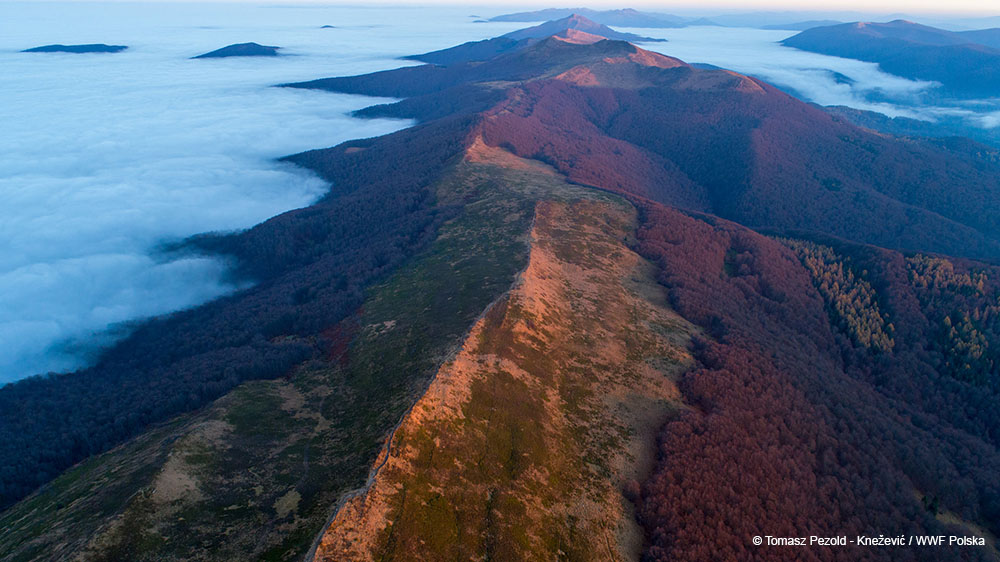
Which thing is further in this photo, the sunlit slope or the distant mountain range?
the distant mountain range

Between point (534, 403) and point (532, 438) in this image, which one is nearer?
point (532, 438)

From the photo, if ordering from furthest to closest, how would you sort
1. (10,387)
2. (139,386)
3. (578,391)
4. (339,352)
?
(10,387), (139,386), (339,352), (578,391)

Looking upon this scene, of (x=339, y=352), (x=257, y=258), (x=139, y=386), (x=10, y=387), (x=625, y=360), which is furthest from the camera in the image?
(x=257, y=258)

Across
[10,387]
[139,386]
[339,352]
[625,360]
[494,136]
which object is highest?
[494,136]

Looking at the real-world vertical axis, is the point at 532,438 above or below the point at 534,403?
below

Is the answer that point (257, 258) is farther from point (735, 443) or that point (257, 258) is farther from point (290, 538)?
point (735, 443)

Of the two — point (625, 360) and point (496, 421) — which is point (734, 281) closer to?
point (625, 360)

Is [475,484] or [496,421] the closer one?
[475,484]

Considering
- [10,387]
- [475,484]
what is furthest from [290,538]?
[10,387]

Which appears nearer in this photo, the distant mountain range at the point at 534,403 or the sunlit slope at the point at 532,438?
the sunlit slope at the point at 532,438

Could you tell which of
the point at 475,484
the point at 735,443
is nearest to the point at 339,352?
the point at 475,484

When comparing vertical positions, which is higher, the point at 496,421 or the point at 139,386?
the point at 496,421
